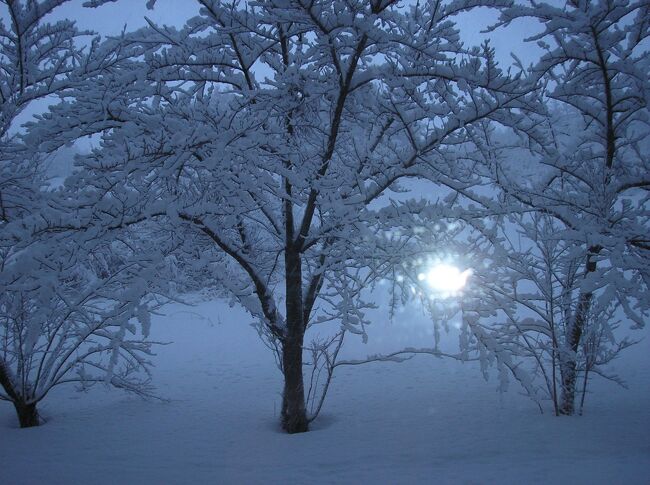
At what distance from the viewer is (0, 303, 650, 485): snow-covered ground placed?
4008mm

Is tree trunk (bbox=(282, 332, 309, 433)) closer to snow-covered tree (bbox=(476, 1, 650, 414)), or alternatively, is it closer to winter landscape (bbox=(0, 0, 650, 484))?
winter landscape (bbox=(0, 0, 650, 484))

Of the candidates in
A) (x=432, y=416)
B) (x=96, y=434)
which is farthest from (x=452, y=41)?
(x=96, y=434)

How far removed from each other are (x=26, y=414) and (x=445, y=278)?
6496 mm

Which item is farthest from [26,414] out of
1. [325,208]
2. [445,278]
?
[445,278]

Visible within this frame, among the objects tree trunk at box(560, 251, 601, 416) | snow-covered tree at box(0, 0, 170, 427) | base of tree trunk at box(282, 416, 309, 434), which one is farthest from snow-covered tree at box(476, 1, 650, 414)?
snow-covered tree at box(0, 0, 170, 427)

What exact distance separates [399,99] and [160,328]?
12442 millimetres

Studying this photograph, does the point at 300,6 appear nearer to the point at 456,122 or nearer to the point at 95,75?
the point at 456,122

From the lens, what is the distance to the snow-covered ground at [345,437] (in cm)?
401

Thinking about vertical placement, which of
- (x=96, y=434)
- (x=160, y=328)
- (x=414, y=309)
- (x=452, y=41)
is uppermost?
(x=452, y=41)

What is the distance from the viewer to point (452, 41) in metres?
4.23

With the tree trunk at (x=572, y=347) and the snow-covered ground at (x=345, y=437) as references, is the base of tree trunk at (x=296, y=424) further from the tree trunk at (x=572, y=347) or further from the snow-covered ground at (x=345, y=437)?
the tree trunk at (x=572, y=347)

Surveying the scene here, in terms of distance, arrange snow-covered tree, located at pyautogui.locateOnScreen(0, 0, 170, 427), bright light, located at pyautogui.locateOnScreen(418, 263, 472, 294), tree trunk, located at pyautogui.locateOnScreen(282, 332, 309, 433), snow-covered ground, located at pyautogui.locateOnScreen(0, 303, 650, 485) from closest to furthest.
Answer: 1. snow-covered tree, located at pyautogui.locateOnScreen(0, 0, 170, 427)
2. snow-covered ground, located at pyautogui.locateOnScreen(0, 303, 650, 485)
3. bright light, located at pyautogui.locateOnScreen(418, 263, 472, 294)
4. tree trunk, located at pyautogui.locateOnScreen(282, 332, 309, 433)

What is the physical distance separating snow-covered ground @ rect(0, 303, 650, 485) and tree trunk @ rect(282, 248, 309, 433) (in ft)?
1.00

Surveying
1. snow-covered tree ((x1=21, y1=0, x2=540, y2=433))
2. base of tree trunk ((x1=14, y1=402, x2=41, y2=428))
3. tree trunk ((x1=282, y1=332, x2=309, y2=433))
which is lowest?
base of tree trunk ((x1=14, y1=402, x2=41, y2=428))
